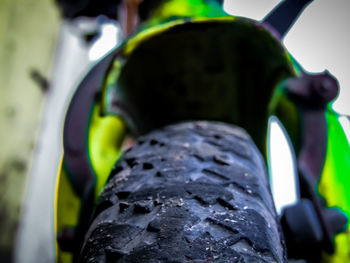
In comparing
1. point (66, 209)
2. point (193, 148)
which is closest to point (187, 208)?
point (193, 148)

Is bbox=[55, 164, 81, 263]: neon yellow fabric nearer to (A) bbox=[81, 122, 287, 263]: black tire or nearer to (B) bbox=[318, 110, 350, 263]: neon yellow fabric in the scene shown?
(A) bbox=[81, 122, 287, 263]: black tire

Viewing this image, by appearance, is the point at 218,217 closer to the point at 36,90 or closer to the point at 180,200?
the point at 180,200

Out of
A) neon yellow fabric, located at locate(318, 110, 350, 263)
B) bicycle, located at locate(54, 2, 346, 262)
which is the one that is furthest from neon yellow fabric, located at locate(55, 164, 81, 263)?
neon yellow fabric, located at locate(318, 110, 350, 263)

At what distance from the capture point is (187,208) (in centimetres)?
37

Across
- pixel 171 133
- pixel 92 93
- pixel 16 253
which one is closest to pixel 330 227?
pixel 171 133

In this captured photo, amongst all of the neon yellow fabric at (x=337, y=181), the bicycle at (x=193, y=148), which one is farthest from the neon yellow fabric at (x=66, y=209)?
the neon yellow fabric at (x=337, y=181)

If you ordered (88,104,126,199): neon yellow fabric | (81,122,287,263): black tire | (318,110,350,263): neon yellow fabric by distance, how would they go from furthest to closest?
(88,104,126,199): neon yellow fabric < (318,110,350,263): neon yellow fabric < (81,122,287,263): black tire

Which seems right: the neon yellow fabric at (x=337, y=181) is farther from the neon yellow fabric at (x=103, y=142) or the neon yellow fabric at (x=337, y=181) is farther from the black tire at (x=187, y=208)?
the neon yellow fabric at (x=103, y=142)

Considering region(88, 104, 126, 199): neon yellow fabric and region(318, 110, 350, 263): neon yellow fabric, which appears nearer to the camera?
region(318, 110, 350, 263): neon yellow fabric

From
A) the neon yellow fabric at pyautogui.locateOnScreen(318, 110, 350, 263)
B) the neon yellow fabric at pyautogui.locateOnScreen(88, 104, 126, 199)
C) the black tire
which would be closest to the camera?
the black tire

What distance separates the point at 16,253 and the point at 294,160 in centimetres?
152

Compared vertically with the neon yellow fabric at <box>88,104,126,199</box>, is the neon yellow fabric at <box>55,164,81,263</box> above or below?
below

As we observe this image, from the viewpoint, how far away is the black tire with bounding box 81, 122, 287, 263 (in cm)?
33

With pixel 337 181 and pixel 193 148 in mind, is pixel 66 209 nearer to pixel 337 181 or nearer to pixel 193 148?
pixel 193 148
